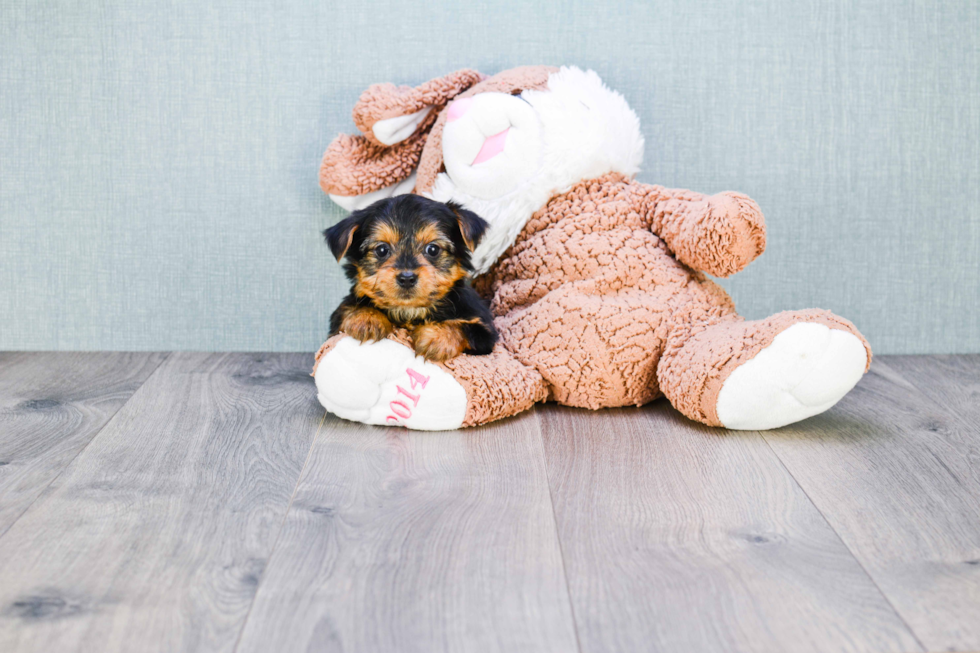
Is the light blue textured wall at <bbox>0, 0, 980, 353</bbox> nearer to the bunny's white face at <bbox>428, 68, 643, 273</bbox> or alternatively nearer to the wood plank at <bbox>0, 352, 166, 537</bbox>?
the wood plank at <bbox>0, 352, 166, 537</bbox>

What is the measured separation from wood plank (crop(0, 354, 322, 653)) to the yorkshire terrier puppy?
314mm

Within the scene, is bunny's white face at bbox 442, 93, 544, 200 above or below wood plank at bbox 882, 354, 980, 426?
above

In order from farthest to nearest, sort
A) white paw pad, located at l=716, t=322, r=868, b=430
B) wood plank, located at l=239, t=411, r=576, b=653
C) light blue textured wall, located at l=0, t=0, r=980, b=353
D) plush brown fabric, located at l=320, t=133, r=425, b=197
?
light blue textured wall, located at l=0, t=0, r=980, b=353
plush brown fabric, located at l=320, t=133, r=425, b=197
white paw pad, located at l=716, t=322, r=868, b=430
wood plank, located at l=239, t=411, r=576, b=653

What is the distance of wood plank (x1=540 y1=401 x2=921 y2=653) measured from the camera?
1132 mm

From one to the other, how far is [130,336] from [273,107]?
2.81 feet

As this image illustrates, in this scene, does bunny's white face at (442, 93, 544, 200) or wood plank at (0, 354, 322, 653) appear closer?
wood plank at (0, 354, 322, 653)

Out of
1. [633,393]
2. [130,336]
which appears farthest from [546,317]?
[130,336]

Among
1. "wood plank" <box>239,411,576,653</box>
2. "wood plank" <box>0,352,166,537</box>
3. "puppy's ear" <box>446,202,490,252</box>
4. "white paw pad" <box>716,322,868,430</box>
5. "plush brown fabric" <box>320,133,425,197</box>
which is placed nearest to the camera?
"wood plank" <box>239,411,576,653</box>

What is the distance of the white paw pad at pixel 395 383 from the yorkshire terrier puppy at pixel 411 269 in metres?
0.03

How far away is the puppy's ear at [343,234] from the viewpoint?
6.17 ft

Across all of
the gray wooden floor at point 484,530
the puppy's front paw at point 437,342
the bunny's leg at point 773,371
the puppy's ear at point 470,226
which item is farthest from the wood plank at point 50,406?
the bunny's leg at point 773,371

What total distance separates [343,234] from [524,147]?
1.77ft

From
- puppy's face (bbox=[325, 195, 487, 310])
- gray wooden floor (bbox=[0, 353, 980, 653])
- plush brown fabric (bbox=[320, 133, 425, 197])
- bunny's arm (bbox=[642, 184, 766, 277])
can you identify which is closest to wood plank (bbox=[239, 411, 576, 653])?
gray wooden floor (bbox=[0, 353, 980, 653])

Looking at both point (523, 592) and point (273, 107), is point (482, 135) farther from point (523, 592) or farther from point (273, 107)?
point (523, 592)
